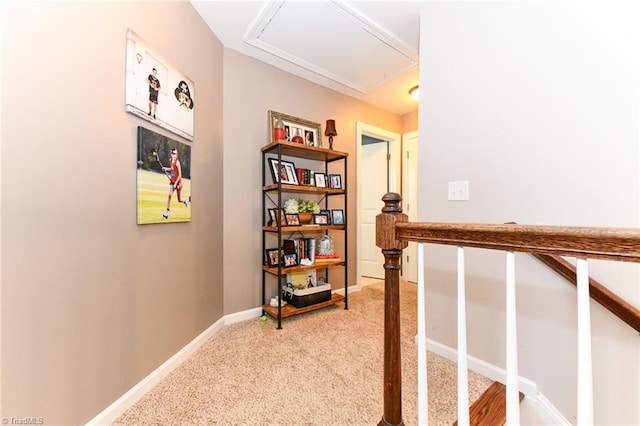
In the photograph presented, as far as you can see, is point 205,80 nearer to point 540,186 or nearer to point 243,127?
A: point 243,127

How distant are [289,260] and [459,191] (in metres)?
1.54

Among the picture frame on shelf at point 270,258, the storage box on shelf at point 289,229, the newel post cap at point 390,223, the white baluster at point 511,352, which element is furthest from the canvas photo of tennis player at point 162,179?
the white baluster at point 511,352

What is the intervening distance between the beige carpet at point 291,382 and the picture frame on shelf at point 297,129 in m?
1.77

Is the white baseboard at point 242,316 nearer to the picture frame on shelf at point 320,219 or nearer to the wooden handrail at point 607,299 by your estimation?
the picture frame on shelf at point 320,219

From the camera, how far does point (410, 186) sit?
148 inches

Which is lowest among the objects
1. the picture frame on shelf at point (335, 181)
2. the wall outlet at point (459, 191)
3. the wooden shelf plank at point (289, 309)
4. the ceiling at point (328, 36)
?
the wooden shelf plank at point (289, 309)

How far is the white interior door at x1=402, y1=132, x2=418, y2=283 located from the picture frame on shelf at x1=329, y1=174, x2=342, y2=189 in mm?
1286

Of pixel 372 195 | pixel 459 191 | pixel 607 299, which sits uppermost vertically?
pixel 372 195

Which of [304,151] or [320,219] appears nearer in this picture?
[304,151]

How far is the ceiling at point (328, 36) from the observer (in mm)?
1884

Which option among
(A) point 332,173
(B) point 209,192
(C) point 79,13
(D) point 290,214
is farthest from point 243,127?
(C) point 79,13

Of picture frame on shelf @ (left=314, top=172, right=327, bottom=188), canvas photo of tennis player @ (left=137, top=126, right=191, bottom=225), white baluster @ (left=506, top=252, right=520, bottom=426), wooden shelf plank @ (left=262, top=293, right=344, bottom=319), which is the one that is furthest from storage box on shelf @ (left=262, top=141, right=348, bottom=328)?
white baluster @ (left=506, top=252, right=520, bottom=426)

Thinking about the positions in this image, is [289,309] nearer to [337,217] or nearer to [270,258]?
[270,258]

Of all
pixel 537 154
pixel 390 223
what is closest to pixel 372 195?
pixel 537 154
